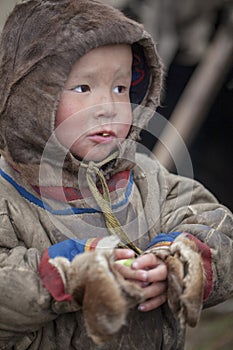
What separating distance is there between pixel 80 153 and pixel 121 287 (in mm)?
413

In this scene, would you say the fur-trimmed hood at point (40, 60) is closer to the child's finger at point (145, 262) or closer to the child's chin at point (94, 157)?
the child's chin at point (94, 157)

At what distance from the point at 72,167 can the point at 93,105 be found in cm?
16

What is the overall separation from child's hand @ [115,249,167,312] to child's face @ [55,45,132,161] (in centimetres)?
31

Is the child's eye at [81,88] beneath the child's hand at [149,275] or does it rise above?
above

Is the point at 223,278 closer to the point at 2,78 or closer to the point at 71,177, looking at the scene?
the point at 71,177

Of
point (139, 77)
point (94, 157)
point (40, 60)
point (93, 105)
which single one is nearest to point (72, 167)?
point (94, 157)

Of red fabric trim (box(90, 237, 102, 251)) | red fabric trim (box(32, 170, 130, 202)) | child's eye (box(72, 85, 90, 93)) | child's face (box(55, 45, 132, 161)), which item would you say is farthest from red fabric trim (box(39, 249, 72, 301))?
child's eye (box(72, 85, 90, 93))

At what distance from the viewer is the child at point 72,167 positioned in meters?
1.79

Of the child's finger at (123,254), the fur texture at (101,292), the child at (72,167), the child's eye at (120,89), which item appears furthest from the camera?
the child's eye at (120,89)

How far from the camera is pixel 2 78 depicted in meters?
1.86

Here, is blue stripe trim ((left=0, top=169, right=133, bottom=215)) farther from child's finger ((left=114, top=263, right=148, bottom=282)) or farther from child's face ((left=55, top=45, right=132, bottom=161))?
child's finger ((left=114, top=263, right=148, bottom=282))

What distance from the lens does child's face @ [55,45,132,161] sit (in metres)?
1.82

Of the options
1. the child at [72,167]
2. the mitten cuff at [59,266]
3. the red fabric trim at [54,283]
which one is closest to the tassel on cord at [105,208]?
the child at [72,167]

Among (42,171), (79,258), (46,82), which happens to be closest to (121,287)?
(79,258)
